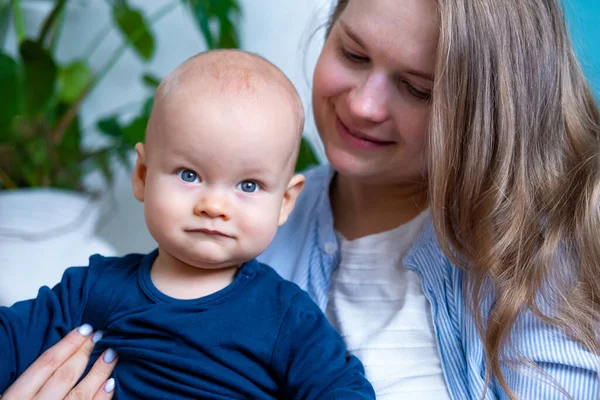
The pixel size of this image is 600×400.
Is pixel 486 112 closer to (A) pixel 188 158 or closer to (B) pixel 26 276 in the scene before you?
(A) pixel 188 158

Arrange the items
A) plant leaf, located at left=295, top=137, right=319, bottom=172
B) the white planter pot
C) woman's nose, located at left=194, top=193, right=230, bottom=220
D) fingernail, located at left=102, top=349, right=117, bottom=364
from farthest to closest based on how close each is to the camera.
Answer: plant leaf, located at left=295, top=137, right=319, bottom=172
the white planter pot
fingernail, located at left=102, top=349, right=117, bottom=364
woman's nose, located at left=194, top=193, right=230, bottom=220

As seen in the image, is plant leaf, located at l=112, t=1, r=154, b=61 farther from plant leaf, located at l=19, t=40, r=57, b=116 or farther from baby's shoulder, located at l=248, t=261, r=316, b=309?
baby's shoulder, located at l=248, t=261, r=316, b=309

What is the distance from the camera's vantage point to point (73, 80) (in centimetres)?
219

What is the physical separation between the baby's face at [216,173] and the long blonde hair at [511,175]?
0.29 m

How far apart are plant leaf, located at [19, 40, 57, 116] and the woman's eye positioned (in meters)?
0.70

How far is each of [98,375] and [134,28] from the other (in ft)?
3.47

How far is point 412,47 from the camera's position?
114 cm

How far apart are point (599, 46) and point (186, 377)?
984 millimetres

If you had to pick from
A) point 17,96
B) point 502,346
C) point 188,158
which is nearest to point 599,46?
point 502,346

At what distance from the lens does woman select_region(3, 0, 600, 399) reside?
1091mm

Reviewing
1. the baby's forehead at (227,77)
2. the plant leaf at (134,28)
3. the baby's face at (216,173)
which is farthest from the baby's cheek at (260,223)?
the plant leaf at (134,28)

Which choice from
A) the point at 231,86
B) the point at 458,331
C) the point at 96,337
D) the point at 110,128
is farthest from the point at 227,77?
the point at 110,128

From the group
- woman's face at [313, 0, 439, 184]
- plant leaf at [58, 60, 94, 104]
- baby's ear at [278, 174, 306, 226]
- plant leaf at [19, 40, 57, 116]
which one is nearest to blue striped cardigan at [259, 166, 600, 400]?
woman's face at [313, 0, 439, 184]

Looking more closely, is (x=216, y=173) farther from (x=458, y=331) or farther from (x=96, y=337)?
(x=458, y=331)
